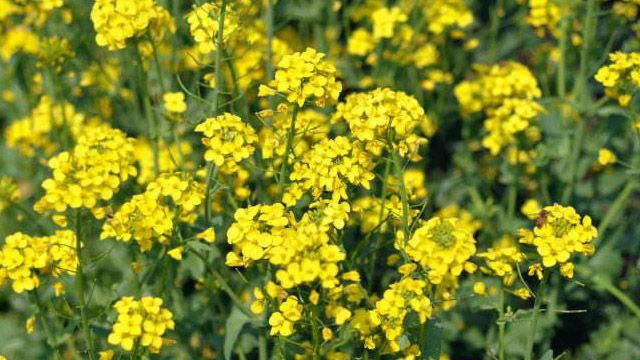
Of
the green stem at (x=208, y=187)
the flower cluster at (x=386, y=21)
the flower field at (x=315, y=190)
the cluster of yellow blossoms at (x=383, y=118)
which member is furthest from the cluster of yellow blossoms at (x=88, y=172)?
the flower cluster at (x=386, y=21)

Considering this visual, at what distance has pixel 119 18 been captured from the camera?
3.47 metres

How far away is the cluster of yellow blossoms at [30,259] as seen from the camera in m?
3.13

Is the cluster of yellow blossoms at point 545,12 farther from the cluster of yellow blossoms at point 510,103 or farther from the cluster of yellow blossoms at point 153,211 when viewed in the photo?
the cluster of yellow blossoms at point 153,211

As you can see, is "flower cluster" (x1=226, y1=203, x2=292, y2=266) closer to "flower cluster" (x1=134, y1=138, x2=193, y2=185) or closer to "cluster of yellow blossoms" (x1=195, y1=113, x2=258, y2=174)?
"cluster of yellow blossoms" (x1=195, y1=113, x2=258, y2=174)

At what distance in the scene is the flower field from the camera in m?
2.89

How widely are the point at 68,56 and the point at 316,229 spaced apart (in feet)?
7.55

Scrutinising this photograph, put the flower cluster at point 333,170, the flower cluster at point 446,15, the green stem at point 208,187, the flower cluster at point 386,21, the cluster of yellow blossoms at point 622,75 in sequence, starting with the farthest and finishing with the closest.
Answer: the flower cluster at point 446,15 < the flower cluster at point 386,21 < the cluster of yellow blossoms at point 622,75 < the green stem at point 208,187 < the flower cluster at point 333,170

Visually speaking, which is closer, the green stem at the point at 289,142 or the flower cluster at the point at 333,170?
the flower cluster at the point at 333,170

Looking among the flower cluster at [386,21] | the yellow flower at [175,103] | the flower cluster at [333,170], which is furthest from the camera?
the flower cluster at [386,21]

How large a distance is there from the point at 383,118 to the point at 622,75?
4.66ft

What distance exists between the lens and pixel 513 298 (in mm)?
4652

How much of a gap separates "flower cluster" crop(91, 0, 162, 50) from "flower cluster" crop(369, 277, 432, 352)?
176 cm

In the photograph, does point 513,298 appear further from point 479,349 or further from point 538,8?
point 538,8

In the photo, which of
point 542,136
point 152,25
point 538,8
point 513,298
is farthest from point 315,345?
point 542,136
